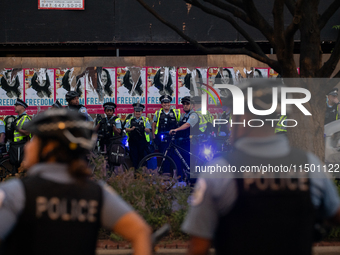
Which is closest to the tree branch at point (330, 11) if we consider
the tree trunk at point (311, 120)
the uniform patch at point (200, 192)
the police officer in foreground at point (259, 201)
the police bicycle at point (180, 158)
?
the tree trunk at point (311, 120)

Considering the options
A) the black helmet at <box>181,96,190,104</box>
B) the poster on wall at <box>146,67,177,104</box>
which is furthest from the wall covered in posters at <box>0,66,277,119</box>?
the black helmet at <box>181,96,190,104</box>

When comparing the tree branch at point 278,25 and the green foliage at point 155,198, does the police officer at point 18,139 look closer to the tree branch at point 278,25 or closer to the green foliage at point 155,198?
the green foliage at point 155,198

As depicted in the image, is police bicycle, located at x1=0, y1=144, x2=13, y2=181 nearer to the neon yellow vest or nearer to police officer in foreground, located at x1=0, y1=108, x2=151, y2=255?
the neon yellow vest

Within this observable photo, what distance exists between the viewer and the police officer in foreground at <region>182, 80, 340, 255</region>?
211 cm

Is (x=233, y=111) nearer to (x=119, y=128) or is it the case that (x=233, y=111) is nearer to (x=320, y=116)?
(x=320, y=116)

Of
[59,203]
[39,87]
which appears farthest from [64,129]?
[39,87]

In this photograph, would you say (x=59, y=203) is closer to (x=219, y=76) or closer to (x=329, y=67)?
(x=329, y=67)

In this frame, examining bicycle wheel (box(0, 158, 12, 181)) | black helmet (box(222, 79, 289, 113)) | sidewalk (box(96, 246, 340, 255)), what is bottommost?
sidewalk (box(96, 246, 340, 255))

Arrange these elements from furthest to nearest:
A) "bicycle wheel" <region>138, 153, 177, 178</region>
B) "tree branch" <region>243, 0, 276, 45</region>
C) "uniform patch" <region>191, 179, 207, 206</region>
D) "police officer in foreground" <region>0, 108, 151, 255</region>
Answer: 1. "bicycle wheel" <region>138, 153, 177, 178</region>
2. "tree branch" <region>243, 0, 276, 45</region>
3. "uniform patch" <region>191, 179, 207, 206</region>
4. "police officer in foreground" <region>0, 108, 151, 255</region>

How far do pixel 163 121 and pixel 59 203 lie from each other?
1016 cm

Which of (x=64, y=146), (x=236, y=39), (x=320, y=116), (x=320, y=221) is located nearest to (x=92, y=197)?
A: (x=64, y=146)

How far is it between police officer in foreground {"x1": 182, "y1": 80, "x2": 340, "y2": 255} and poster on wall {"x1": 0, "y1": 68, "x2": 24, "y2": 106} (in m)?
12.6

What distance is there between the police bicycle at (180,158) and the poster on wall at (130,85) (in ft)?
9.47

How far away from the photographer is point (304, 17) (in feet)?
22.4
